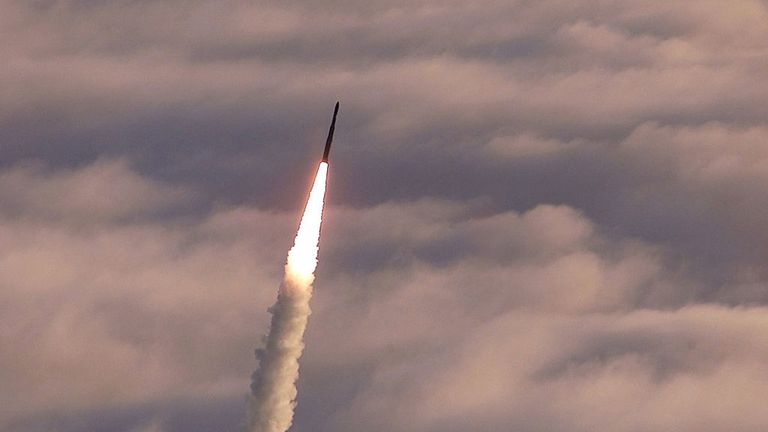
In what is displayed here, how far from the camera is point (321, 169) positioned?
164 m

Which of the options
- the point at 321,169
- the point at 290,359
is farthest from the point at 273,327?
the point at 321,169

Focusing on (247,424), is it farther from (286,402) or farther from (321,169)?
(321,169)

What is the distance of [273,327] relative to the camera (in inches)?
6565

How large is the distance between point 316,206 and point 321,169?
6.37 metres

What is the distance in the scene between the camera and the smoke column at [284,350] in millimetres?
166000

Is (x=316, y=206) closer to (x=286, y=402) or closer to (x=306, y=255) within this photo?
(x=306, y=255)

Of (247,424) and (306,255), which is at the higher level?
(306,255)

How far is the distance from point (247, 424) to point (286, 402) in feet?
11.9

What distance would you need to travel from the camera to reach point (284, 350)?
166 m

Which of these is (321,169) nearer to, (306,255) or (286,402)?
(306,255)

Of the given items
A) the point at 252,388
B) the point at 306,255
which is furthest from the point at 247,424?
the point at 306,255

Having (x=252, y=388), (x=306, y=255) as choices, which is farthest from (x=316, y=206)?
(x=252, y=388)

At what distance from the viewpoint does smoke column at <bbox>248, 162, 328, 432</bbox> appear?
545 ft

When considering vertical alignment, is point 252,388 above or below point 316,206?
below
